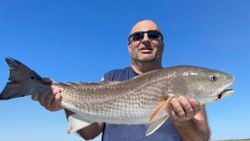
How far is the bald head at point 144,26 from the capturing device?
13.0 metres

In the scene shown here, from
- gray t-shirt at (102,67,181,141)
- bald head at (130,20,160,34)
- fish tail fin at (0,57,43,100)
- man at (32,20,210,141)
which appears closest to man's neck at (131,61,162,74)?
man at (32,20,210,141)

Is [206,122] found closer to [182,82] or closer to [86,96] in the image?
[182,82]

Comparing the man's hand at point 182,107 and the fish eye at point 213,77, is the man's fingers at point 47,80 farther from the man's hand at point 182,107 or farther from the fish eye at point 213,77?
the fish eye at point 213,77

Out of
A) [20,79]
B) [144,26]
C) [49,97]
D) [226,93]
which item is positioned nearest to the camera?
[226,93]

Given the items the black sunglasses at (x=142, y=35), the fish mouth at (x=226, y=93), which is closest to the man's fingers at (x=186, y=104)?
the fish mouth at (x=226, y=93)

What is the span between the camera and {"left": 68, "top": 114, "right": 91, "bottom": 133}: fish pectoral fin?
1052 centimetres

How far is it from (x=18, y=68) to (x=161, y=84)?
2.66 meters

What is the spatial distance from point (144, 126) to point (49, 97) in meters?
2.18

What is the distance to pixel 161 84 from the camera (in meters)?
10.2

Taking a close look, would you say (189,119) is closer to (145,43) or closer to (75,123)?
(75,123)

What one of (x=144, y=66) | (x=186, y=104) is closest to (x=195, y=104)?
(x=186, y=104)

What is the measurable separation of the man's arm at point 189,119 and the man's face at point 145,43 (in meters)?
1.76

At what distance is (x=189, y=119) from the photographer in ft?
35.6

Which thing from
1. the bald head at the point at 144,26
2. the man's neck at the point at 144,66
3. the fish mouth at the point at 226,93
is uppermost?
the bald head at the point at 144,26
